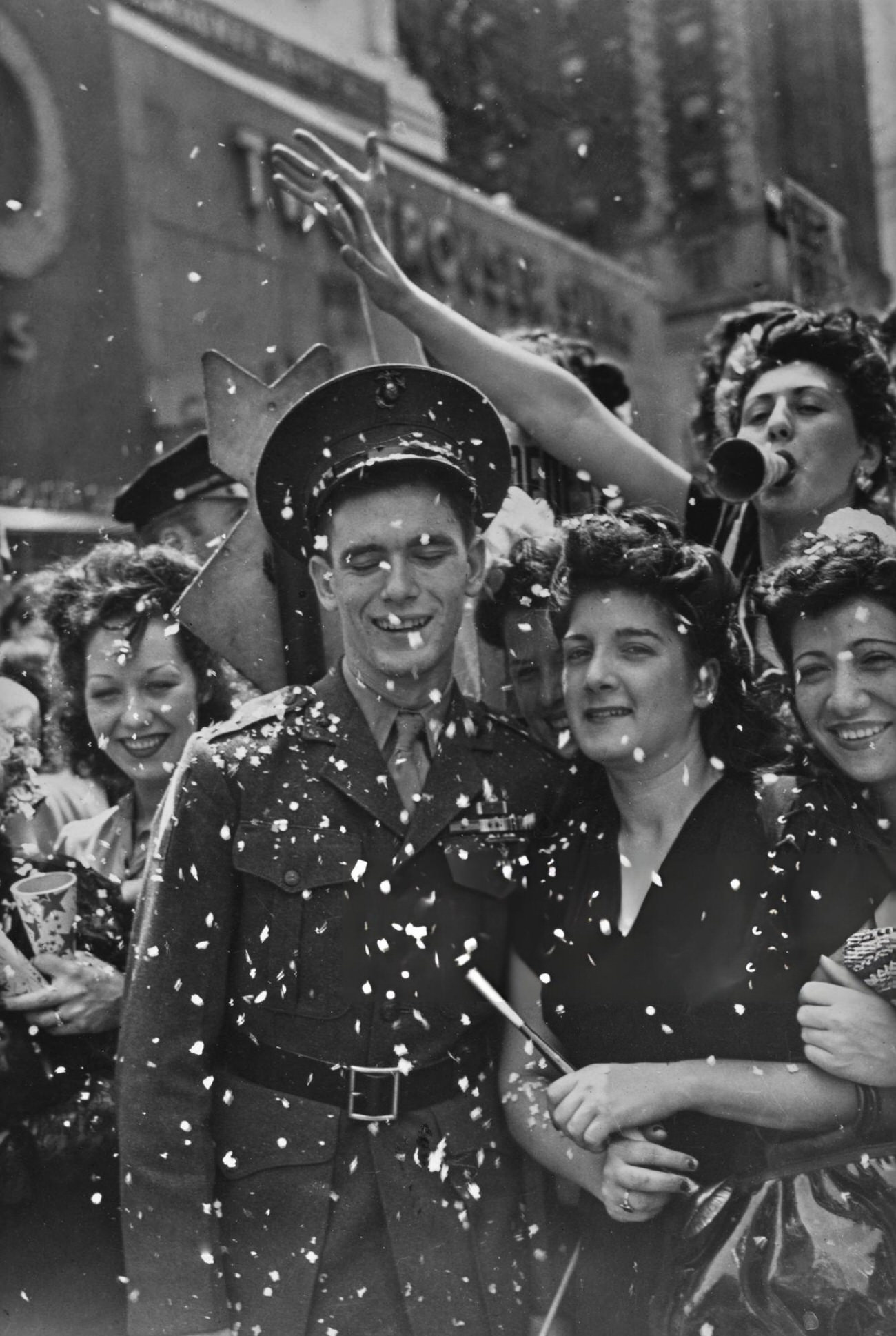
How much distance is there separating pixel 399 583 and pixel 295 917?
1.64 feet

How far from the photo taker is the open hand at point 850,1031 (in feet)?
5.27

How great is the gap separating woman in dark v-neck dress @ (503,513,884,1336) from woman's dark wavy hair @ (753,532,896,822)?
62 millimetres

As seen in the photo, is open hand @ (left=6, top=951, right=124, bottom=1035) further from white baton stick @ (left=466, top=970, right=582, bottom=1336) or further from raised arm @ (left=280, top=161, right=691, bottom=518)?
raised arm @ (left=280, top=161, right=691, bottom=518)

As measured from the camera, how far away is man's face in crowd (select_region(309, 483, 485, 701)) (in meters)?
1.72

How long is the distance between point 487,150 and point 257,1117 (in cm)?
170

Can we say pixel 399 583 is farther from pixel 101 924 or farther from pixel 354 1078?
pixel 101 924

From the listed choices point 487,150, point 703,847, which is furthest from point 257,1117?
point 487,150

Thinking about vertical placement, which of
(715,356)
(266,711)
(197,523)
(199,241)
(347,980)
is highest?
(199,241)

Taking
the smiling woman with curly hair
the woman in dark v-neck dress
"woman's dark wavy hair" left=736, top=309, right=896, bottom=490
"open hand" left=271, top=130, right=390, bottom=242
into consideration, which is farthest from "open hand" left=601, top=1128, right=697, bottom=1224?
"open hand" left=271, top=130, right=390, bottom=242

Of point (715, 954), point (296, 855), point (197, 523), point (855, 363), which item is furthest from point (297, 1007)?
point (855, 363)

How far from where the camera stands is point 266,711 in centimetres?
183

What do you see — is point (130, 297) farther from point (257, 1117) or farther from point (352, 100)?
point (257, 1117)

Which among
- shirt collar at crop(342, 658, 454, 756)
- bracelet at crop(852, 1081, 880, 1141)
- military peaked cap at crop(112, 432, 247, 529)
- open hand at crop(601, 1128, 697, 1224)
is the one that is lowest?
open hand at crop(601, 1128, 697, 1224)

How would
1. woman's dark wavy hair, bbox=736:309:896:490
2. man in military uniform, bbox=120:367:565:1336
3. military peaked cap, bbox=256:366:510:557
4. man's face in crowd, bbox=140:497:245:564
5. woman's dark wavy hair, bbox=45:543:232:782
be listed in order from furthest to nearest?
man's face in crowd, bbox=140:497:245:564
woman's dark wavy hair, bbox=45:543:232:782
woman's dark wavy hair, bbox=736:309:896:490
military peaked cap, bbox=256:366:510:557
man in military uniform, bbox=120:367:565:1336
